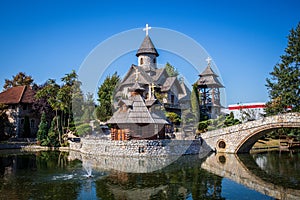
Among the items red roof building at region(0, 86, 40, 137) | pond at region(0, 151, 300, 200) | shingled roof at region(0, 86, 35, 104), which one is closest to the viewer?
pond at region(0, 151, 300, 200)

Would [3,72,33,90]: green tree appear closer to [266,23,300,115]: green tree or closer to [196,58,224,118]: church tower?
[196,58,224,118]: church tower

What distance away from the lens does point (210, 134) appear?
24562mm

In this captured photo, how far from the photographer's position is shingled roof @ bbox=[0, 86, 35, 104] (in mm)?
34531

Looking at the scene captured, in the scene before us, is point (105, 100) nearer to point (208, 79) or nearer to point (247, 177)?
point (208, 79)

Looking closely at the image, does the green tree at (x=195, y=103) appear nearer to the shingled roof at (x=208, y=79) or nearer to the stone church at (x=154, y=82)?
the stone church at (x=154, y=82)

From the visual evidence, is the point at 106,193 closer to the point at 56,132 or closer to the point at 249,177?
the point at 249,177

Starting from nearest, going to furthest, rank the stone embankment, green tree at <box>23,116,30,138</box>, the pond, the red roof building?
the pond → the stone embankment → green tree at <box>23,116,30,138</box> → the red roof building

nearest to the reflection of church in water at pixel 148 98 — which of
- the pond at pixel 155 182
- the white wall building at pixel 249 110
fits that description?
the white wall building at pixel 249 110

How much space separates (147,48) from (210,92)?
10919 mm

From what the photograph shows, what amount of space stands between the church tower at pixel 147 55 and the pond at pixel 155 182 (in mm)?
24150

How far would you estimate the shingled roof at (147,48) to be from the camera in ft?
130

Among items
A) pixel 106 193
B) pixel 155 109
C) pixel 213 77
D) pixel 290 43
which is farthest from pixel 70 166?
pixel 213 77

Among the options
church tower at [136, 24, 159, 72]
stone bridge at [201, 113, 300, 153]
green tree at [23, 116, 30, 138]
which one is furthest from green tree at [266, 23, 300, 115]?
green tree at [23, 116, 30, 138]

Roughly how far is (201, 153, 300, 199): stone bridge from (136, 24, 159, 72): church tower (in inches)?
901
